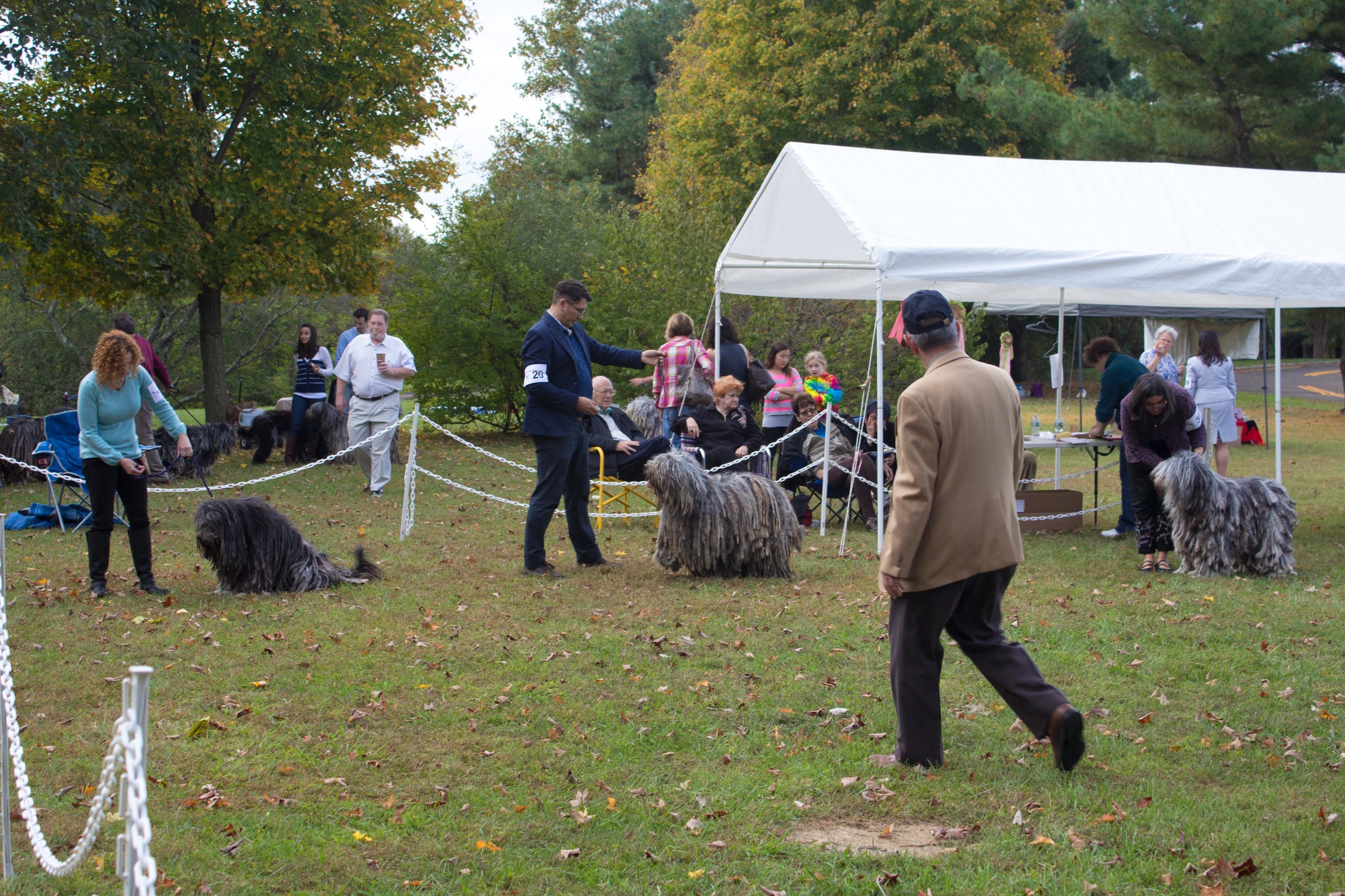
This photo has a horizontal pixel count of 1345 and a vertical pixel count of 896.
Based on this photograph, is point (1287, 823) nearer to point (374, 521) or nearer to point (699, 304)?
point (374, 521)

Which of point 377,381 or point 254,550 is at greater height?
point 377,381

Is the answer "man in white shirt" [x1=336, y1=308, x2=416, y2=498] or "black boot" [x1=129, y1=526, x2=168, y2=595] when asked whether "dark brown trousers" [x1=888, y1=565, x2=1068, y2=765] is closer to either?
"black boot" [x1=129, y1=526, x2=168, y2=595]

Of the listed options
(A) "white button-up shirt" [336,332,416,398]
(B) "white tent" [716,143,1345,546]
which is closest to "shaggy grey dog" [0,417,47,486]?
(A) "white button-up shirt" [336,332,416,398]

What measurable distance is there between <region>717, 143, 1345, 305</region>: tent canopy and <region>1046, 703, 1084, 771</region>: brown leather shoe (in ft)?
14.6

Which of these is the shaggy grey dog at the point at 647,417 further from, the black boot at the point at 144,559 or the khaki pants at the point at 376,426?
the black boot at the point at 144,559

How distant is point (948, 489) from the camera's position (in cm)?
417

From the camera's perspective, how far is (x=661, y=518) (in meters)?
7.94

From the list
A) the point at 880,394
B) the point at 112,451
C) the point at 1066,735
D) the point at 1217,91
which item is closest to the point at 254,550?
the point at 112,451

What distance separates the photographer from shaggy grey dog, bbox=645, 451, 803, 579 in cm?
775

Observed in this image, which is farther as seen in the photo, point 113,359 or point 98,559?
point 98,559

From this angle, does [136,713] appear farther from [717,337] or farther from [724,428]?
[717,337]

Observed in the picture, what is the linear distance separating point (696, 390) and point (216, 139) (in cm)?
1164

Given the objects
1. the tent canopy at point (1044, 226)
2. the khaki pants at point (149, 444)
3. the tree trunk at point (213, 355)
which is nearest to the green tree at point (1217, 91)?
the tent canopy at point (1044, 226)

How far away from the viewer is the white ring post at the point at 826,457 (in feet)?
32.3
